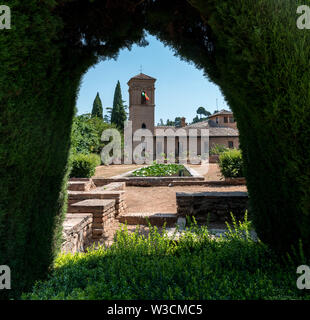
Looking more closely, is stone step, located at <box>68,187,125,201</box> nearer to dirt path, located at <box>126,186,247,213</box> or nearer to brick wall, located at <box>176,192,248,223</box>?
dirt path, located at <box>126,186,247,213</box>

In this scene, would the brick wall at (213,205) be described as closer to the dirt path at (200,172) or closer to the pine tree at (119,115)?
the dirt path at (200,172)

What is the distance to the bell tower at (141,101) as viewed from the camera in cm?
2853

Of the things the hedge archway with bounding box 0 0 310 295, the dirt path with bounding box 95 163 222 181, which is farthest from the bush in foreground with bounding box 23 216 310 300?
the dirt path with bounding box 95 163 222 181

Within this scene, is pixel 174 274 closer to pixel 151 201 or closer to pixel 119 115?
pixel 151 201

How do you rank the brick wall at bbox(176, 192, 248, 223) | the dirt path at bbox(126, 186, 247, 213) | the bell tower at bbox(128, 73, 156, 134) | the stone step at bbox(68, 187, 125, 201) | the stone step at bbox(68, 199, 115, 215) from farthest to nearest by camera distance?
the bell tower at bbox(128, 73, 156, 134) → the dirt path at bbox(126, 186, 247, 213) → the stone step at bbox(68, 187, 125, 201) → the brick wall at bbox(176, 192, 248, 223) → the stone step at bbox(68, 199, 115, 215)

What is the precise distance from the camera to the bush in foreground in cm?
170

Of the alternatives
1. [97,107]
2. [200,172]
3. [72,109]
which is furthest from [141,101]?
[72,109]

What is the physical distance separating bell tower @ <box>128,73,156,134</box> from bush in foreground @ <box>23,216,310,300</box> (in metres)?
26.9

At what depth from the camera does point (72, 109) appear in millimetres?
2416

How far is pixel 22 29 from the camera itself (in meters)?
1.59
